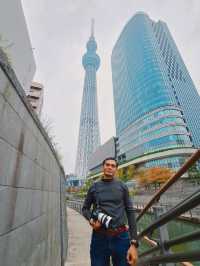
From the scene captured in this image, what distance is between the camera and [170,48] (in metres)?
70.9

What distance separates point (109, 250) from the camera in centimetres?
165

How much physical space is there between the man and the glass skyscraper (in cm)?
3946

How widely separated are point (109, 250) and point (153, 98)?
53541 millimetres

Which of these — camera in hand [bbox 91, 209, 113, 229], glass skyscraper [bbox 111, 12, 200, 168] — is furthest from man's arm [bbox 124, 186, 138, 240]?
glass skyscraper [bbox 111, 12, 200, 168]

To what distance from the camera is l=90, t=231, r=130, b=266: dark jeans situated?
1.63m

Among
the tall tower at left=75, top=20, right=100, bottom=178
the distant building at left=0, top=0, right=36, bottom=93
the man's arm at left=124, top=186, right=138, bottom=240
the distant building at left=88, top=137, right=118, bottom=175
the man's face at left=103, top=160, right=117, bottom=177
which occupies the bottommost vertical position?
the man's arm at left=124, top=186, right=138, bottom=240

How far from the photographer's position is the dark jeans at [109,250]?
5.35 feet

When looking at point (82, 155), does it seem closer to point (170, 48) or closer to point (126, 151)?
point (126, 151)

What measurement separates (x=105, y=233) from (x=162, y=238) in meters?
0.53

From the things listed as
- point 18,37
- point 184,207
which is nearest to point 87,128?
point 18,37

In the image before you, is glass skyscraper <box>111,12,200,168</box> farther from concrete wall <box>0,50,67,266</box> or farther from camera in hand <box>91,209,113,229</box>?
concrete wall <box>0,50,67,266</box>

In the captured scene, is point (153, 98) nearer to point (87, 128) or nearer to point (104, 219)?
point (104, 219)

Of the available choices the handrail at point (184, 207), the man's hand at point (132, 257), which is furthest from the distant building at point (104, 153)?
the handrail at point (184, 207)

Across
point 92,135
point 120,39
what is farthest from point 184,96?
point 92,135
